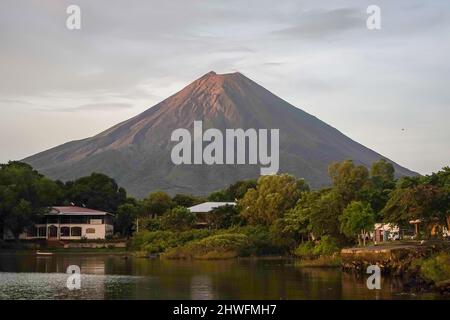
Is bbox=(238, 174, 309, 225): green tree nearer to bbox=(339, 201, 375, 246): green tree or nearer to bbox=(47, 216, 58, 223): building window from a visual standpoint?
bbox=(339, 201, 375, 246): green tree

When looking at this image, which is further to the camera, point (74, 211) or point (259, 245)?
point (74, 211)

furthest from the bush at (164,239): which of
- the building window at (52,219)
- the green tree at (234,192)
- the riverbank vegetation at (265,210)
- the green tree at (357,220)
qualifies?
the green tree at (234,192)

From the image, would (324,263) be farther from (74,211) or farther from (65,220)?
(65,220)

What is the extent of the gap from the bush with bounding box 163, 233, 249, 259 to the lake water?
10713 mm

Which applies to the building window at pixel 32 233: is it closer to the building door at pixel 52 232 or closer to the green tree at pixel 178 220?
the building door at pixel 52 232

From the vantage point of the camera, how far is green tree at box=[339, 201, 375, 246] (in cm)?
4756

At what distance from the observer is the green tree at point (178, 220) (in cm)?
6875

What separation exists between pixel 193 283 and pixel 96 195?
181 feet

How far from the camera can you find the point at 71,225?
81.2 m

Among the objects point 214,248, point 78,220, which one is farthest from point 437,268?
point 78,220

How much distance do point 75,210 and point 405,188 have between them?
44.8 meters

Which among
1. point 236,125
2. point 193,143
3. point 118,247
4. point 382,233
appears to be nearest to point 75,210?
point 118,247

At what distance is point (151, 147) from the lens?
650 feet

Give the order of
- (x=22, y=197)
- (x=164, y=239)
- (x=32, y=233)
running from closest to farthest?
(x=164, y=239), (x=22, y=197), (x=32, y=233)
